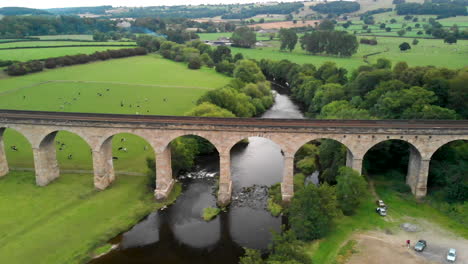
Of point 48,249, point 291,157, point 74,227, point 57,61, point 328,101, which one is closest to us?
point 48,249

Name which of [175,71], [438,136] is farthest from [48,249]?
[175,71]

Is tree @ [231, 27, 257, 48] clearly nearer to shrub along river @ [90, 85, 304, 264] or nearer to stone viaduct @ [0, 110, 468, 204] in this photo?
shrub along river @ [90, 85, 304, 264]

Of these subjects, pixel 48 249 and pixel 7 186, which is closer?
pixel 48 249

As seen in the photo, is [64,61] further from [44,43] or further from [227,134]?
[227,134]

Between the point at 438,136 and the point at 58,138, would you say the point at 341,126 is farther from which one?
the point at 58,138

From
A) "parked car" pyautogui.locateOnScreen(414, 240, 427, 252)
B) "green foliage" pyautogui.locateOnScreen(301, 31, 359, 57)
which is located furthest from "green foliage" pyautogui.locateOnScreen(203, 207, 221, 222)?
"green foliage" pyautogui.locateOnScreen(301, 31, 359, 57)

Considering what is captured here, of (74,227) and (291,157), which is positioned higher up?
(291,157)

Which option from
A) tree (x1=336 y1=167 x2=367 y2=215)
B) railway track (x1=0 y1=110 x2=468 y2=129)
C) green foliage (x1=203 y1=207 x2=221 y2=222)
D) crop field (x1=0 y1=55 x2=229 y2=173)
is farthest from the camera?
crop field (x1=0 y1=55 x2=229 y2=173)
